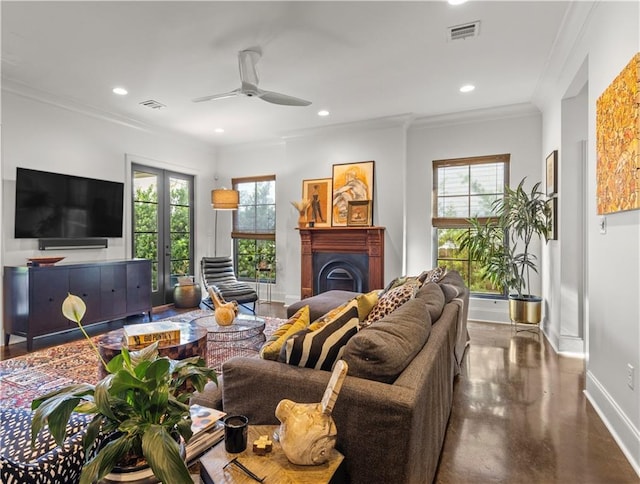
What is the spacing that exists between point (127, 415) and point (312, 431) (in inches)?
21.3

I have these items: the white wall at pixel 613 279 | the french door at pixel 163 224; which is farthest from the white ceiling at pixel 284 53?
the french door at pixel 163 224

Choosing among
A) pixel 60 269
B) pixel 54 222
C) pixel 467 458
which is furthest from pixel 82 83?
pixel 467 458

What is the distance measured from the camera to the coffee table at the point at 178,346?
249cm

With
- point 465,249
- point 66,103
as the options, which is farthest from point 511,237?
point 66,103

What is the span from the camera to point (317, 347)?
1.49 m

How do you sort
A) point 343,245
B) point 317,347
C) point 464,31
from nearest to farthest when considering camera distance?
point 317,347, point 464,31, point 343,245

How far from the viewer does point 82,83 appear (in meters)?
4.09

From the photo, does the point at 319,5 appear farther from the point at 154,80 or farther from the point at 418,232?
the point at 418,232

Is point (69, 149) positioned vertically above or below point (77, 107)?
below

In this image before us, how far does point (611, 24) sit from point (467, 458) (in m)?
2.85

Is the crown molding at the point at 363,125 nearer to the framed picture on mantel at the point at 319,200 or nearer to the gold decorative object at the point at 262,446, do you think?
the framed picture on mantel at the point at 319,200

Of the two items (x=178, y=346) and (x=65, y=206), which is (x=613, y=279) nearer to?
(x=178, y=346)

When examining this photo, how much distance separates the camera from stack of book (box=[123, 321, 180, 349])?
99.5 inches

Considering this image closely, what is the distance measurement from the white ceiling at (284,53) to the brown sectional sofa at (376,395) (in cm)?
253
